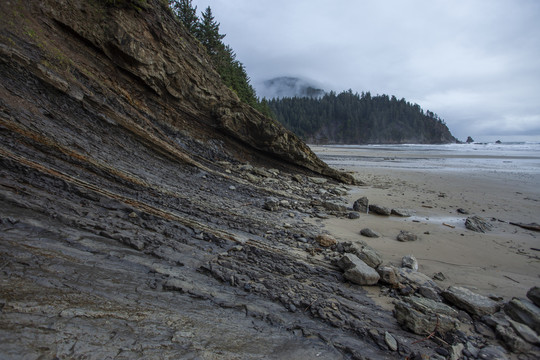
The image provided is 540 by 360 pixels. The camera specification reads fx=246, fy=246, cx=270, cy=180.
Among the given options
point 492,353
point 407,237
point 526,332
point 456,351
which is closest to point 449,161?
point 407,237

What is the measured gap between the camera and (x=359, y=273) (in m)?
4.20

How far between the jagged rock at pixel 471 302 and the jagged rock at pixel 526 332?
0.99ft

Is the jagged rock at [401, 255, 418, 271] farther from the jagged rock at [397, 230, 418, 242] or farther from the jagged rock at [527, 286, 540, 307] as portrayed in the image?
the jagged rock at [527, 286, 540, 307]

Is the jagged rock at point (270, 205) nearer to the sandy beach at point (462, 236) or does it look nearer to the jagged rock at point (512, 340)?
the sandy beach at point (462, 236)

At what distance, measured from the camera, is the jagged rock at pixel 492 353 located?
291 cm

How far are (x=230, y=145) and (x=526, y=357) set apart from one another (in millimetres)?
11490

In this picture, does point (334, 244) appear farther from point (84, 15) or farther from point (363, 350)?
point (84, 15)

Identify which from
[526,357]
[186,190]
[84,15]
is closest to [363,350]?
[526,357]

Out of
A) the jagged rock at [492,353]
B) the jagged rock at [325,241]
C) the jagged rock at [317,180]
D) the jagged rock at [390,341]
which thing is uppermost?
the jagged rock at [317,180]

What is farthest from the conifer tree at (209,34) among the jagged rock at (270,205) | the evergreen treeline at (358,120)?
the evergreen treeline at (358,120)

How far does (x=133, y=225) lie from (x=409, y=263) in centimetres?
548

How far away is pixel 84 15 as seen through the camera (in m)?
8.52

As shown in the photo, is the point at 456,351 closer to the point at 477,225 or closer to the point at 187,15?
the point at 477,225

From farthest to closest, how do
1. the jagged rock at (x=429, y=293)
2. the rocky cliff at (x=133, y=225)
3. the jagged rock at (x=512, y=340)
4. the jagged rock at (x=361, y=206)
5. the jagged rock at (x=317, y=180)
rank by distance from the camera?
the jagged rock at (x=317, y=180) < the jagged rock at (x=361, y=206) < the jagged rock at (x=429, y=293) < the jagged rock at (x=512, y=340) < the rocky cliff at (x=133, y=225)
